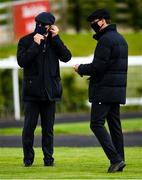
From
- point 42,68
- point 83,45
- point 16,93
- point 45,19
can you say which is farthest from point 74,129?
point 83,45

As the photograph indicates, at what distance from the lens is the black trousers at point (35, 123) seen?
1322 centimetres

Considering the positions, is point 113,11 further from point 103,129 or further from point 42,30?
point 103,129

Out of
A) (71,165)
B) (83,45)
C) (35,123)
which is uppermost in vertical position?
(35,123)

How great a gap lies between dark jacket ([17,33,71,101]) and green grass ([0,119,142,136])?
286 inches

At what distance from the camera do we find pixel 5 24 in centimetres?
3441

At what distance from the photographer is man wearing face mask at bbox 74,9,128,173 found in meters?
12.3

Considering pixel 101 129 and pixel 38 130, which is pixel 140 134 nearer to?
pixel 38 130

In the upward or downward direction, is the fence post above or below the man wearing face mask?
below

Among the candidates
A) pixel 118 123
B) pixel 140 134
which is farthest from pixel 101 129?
pixel 140 134

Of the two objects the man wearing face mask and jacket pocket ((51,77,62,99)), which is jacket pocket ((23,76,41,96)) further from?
the man wearing face mask

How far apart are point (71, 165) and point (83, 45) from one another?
21.2 meters

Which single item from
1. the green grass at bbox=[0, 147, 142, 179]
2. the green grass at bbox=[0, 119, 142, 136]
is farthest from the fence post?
the green grass at bbox=[0, 147, 142, 179]

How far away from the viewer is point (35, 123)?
43.6 feet

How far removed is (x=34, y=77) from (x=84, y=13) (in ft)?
81.3
